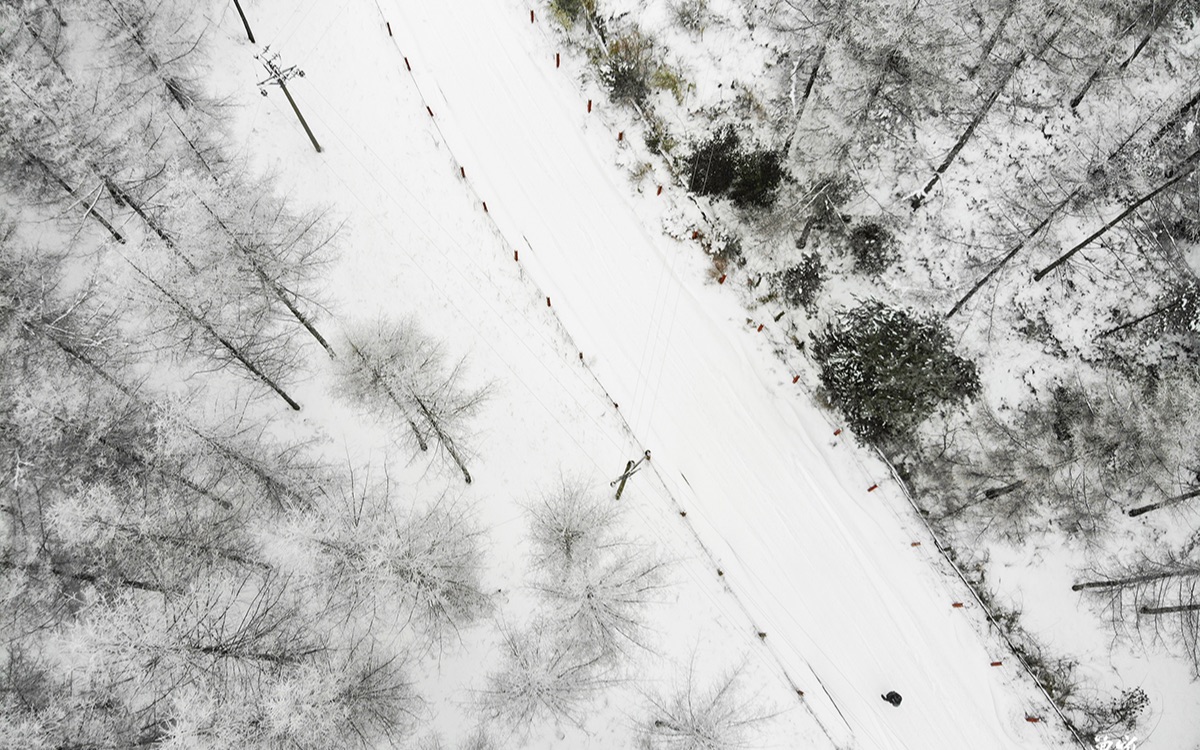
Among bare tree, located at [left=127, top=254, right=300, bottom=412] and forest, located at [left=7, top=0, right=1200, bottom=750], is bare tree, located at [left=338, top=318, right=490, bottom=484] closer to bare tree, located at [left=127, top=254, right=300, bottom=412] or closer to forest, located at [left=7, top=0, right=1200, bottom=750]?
forest, located at [left=7, top=0, right=1200, bottom=750]

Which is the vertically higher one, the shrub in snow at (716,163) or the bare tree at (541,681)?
the shrub in snow at (716,163)

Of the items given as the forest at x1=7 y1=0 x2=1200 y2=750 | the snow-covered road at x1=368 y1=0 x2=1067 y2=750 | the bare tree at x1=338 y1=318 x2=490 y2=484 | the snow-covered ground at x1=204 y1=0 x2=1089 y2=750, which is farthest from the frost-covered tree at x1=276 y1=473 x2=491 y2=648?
the snow-covered road at x1=368 y1=0 x2=1067 y2=750

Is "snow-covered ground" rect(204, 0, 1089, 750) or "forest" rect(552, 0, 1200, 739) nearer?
"snow-covered ground" rect(204, 0, 1089, 750)

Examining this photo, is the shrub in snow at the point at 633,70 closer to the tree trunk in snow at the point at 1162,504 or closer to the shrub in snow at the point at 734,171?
the shrub in snow at the point at 734,171

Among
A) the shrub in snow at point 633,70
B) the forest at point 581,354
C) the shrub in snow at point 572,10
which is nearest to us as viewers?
the forest at point 581,354

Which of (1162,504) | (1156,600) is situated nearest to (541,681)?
(1156,600)

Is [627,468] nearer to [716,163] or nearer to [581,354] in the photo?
[581,354]

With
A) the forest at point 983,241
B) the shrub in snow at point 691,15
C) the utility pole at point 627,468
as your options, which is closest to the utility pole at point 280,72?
the forest at point 983,241

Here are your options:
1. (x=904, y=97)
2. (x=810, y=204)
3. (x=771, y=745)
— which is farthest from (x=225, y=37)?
(x=771, y=745)
